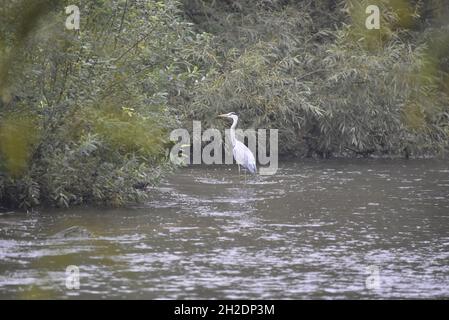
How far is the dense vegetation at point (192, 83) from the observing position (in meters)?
12.0

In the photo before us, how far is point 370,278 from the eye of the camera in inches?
348

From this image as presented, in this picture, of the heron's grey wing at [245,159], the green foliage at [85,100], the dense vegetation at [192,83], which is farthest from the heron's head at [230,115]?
the green foliage at [85,100]

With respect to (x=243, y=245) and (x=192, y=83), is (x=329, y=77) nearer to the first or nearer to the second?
(x=192, y=83)

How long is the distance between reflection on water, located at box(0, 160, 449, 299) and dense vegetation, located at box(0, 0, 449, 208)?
0.69 meters

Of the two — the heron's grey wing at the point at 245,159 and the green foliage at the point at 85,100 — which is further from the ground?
the green foliage at the point at 85,100

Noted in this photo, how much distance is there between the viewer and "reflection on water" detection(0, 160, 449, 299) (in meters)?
8.40

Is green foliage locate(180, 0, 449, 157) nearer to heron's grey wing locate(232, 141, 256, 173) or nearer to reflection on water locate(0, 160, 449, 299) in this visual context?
heron's grey wing locate(232, 141, 256, 173)

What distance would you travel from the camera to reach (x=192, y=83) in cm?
1908

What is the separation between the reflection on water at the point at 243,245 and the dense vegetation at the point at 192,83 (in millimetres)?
686

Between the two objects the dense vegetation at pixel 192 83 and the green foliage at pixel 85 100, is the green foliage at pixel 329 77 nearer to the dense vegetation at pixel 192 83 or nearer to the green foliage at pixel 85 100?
the dense vegetation at pixel 192 83

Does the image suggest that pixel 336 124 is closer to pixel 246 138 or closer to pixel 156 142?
pixel 246 138

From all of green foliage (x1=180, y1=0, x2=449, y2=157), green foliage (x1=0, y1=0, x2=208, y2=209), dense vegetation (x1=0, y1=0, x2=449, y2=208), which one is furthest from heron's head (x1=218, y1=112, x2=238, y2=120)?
green foliage (x1=0, y1=0, x2=208, y2=209)

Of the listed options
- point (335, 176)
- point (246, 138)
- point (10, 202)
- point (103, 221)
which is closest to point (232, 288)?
point (103, 221)

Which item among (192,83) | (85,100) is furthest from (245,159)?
(85,100)
